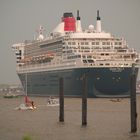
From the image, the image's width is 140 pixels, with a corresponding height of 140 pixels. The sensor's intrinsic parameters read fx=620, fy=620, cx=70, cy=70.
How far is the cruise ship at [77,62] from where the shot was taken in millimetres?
79812

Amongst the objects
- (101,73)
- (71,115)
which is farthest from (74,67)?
(71,115)

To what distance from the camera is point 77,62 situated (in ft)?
267

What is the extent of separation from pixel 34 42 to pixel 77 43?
1735cm

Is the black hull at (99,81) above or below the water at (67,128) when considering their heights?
above

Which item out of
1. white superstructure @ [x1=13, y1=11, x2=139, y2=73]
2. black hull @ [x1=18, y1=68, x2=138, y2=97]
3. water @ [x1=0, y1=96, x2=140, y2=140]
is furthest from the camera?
white superstructure @ [x1=13, y1=11, x2=139, y2=73]

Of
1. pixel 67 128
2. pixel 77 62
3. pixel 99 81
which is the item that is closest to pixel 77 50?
pixel 77 62

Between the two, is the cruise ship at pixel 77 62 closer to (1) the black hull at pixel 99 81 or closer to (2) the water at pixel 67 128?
(1) the black hull at pixel 99 81

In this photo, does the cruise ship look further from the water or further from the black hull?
the water

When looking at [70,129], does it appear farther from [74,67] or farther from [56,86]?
[56,86]

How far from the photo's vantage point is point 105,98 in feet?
269

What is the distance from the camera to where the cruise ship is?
262 ft

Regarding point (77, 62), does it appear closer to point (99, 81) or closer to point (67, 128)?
point (99, 81)

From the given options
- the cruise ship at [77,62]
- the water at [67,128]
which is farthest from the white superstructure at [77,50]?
the water at [67,128]

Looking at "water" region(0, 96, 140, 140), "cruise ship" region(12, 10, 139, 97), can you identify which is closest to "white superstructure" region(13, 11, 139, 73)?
"cruise ship" region(12, 10, 139, 97)
